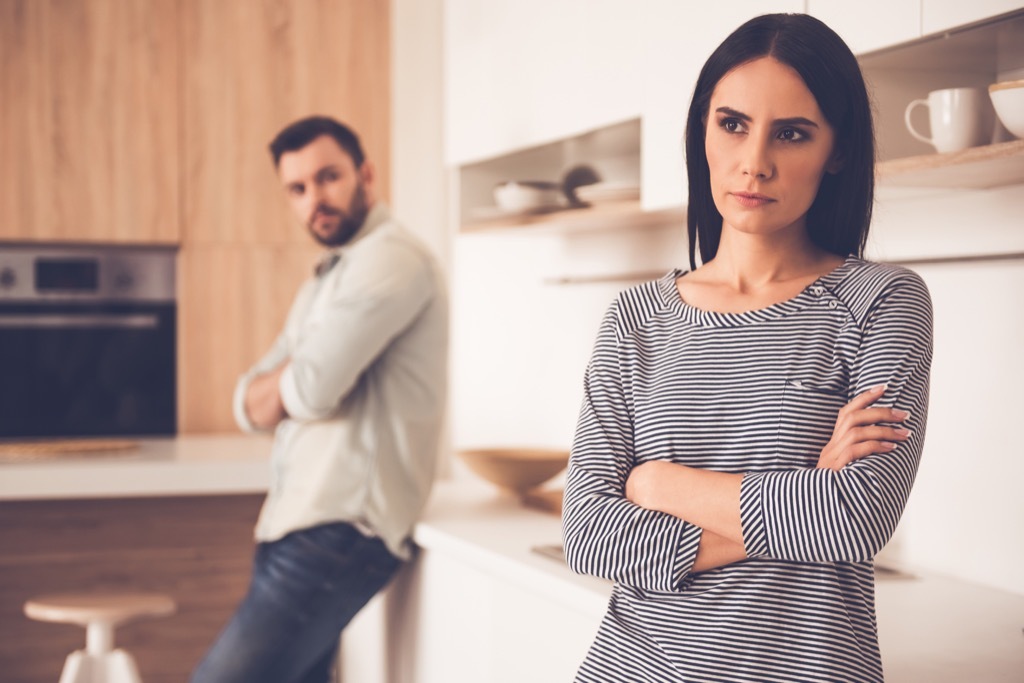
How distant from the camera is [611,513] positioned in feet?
3.85

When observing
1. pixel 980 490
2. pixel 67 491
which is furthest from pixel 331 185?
pixel 980 490

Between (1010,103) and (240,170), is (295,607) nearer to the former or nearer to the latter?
(1010,103)

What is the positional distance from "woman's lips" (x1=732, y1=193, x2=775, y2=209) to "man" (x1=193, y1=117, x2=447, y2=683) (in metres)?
1.16

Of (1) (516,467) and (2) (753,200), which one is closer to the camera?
(2) (753,200)

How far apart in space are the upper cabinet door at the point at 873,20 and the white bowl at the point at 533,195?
3.19ft

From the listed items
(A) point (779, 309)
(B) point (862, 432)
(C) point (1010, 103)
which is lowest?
(B) point (862, 432)

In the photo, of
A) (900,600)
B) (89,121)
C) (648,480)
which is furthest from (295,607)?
(89,121)

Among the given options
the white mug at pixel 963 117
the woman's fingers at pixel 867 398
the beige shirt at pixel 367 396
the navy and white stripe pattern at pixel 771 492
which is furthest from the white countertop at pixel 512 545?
the white mug at pixel 963 117

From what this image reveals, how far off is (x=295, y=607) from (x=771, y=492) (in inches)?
53.0

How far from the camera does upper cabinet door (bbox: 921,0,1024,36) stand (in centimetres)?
130

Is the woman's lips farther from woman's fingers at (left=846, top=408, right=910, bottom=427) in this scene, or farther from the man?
the man

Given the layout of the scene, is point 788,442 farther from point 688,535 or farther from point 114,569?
point 114,569

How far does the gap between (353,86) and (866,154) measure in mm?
2921

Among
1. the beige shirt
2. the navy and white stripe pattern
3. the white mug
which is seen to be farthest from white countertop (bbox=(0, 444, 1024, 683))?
the white mug
